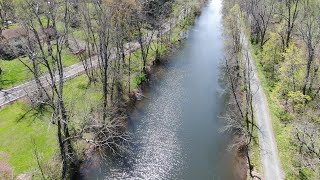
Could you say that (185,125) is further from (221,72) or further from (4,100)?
(4,100)

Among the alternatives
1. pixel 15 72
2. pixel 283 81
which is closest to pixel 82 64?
pixel 15 72

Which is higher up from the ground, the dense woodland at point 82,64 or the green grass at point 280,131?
the dense woodland at point 82,64

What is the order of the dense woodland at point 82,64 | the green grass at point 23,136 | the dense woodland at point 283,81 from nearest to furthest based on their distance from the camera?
the dense woodland at point 283,81 → the dense woodland at point 82,64 → the green grass at point 23,136

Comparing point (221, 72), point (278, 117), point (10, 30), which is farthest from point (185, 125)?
point (10, 30)

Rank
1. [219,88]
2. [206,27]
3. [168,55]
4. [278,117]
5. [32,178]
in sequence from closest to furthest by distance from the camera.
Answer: [32,178]
[278,117]
[219,88]
[168,55]
[206,27]

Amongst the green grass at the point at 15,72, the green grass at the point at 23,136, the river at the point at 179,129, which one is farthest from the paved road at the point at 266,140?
the green grass at the point at 15,72

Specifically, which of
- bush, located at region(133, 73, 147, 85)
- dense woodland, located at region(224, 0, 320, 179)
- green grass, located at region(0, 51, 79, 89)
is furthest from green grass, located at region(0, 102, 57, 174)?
dense woodland, located at region(224, 0, 320, 179)

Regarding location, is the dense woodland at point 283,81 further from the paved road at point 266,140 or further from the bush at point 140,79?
the bush at point 140,79
